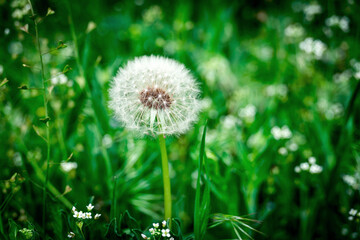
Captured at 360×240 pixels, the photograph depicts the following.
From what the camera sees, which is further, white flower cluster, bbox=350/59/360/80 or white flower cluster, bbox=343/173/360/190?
white flower cluster, bbox=350/59/360/80

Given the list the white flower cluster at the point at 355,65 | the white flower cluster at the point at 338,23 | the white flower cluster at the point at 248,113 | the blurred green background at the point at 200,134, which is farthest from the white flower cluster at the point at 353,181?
the white flower cluster at the point at 338,23

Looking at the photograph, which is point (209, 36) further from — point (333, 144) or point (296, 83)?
point (333, 144)

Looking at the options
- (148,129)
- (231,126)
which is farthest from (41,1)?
(148,129)

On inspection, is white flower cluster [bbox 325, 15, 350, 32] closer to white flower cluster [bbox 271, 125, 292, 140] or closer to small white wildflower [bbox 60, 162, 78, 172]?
white flower cluster [bbox 271, 125, 292, 140]

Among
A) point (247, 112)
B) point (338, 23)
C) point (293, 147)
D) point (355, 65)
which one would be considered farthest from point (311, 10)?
point (293, 147)

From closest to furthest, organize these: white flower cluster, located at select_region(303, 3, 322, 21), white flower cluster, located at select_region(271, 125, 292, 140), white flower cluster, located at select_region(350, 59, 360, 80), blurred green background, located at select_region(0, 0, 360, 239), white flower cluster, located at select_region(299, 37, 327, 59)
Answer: blurred green background, located at select_region(0, 0, 360, 239), white flower cluster, located at select_region(271, 125, 292, 140), white flower cluster, located at select_region(350, 59, 360, 80), white flower cluster, located at select_region(299, 37, 327, 59), white flower cluster, located at select_region(303, 3, 322, 21)

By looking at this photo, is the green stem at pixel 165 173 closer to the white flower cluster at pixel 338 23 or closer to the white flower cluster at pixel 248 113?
→ the white flower cluster at pixel 248 113

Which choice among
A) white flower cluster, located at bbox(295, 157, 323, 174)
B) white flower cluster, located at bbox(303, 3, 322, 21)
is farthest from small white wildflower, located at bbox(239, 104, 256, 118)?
white flower cluster, located at bbox(303, 3, 322, 21)

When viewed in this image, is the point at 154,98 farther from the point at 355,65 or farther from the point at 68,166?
the point at 355,65
